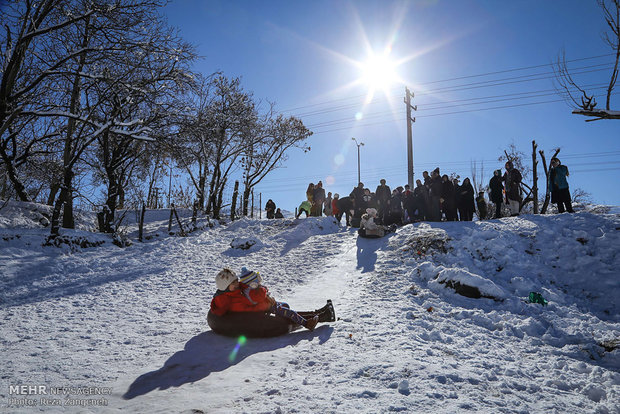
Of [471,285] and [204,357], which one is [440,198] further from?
[204,357]

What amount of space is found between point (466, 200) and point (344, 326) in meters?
9.88

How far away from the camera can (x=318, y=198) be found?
1817 cm

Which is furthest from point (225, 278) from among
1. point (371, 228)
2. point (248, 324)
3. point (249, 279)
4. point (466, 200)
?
point (466, 200)

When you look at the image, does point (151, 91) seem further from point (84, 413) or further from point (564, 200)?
point (564, 200)

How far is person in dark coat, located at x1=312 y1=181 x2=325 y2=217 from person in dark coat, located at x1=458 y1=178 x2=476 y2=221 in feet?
23.8

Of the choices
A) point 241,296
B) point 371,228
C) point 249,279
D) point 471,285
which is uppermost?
point 371,228

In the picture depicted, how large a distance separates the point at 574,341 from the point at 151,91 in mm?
12430

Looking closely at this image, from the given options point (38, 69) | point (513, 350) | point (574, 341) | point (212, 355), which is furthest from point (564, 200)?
point (38, 69)

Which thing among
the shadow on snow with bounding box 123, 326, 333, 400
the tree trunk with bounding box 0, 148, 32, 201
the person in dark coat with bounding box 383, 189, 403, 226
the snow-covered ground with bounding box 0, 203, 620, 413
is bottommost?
the shadow on snow with bounding box 123, 326, 333, 400

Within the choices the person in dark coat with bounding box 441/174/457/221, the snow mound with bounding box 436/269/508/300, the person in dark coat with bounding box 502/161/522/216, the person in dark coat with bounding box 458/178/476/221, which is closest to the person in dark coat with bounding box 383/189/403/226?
the person in dark coat with bounding box 441/174/457/221

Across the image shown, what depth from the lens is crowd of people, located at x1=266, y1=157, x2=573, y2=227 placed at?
1181 cm

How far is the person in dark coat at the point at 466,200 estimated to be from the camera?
1320 centimetres

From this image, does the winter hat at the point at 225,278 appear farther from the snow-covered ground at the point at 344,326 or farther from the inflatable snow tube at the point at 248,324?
the snow-covered ground at the point at 344,326

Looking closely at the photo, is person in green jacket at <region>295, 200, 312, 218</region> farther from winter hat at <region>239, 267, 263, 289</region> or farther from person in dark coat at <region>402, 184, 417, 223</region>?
winter hat at <region>239, 267, 263, 289</region>
